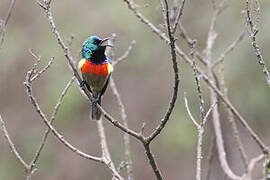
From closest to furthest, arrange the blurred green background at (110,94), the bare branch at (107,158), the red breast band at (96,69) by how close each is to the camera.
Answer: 1. the bare branch at (107,158)
2. the red breast band at (96,69)
3. the blurred green background at (110,94)

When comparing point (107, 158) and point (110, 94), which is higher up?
point (110, 94)

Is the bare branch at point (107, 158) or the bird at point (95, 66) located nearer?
the bare branch at point (107, 158)

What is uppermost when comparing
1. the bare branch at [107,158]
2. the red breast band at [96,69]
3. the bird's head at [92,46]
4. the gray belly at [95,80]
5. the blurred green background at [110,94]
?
the blurred green background at [110,94]

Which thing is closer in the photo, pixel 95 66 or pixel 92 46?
pixel 95 66

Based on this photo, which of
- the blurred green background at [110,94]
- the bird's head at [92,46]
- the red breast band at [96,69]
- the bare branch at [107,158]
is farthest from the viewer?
the blurred green background at [110,94]

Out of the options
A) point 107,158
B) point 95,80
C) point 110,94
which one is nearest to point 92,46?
point 95,80

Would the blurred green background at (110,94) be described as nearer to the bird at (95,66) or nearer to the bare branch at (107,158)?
the bird at (95,66)

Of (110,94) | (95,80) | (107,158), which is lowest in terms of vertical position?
(107,158)

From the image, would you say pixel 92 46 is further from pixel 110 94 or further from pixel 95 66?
pixel 110 94

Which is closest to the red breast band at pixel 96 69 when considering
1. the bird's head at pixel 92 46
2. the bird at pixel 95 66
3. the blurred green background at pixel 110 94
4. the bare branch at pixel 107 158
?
the bird at pixel 95 66

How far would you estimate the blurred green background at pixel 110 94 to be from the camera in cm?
804

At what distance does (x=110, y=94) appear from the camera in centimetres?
940

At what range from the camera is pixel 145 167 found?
871 cm

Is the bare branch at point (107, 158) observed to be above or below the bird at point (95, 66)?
below
